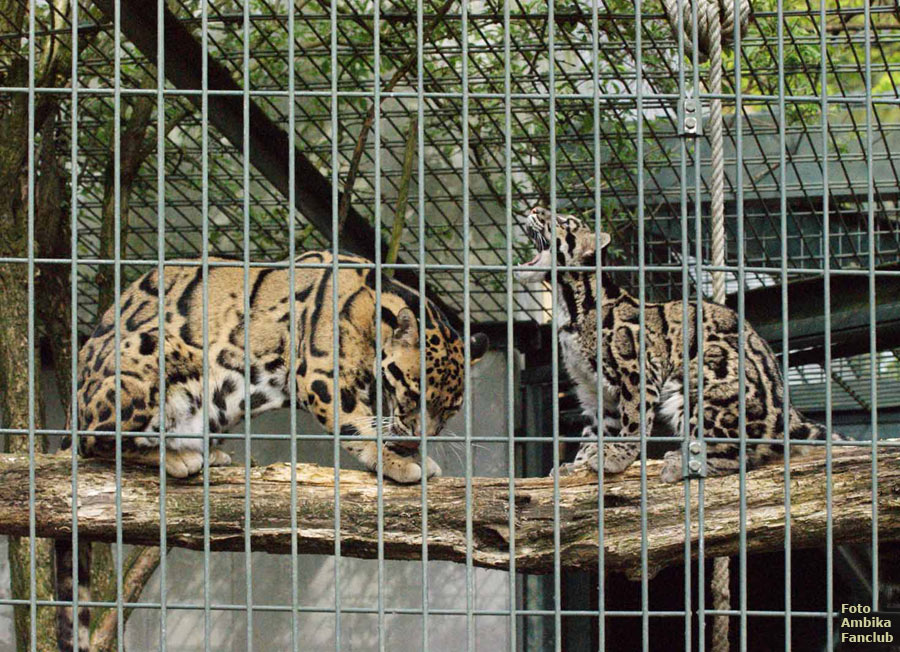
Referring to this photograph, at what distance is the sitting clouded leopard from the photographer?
564cm

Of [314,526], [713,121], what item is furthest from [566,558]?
[713,121]

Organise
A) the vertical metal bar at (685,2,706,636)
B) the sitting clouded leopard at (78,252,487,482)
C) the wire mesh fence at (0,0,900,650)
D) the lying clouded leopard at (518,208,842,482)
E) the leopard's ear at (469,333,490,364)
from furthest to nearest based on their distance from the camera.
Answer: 1. the leopard's ear at (469,333,490,364)
2. the sitting clouded leopard at (78,252,487,482)
3. the lying clouded leopard at (518,208,842,482)
4. the wire mesh fence at (0,0,900,650)
5. the vertical metal bar at (685,2,706,636)

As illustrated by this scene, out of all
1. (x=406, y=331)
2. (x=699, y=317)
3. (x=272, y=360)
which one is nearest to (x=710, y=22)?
(x=699, y=317)

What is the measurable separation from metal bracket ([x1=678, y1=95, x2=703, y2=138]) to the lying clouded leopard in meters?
0.82

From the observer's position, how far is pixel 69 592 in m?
5.55

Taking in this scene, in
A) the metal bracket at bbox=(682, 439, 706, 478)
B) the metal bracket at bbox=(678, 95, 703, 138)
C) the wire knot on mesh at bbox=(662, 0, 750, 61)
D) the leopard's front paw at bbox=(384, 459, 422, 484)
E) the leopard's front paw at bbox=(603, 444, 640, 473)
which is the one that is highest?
the wire knot on mesh at bbox=(662, 0, 750, 61)

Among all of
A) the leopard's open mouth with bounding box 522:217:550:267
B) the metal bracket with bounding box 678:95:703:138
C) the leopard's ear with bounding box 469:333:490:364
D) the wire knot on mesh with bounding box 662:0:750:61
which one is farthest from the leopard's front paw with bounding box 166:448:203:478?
the wire knot on mesh with bounding box 662:0:750:61

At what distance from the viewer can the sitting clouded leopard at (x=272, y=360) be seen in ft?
18.5

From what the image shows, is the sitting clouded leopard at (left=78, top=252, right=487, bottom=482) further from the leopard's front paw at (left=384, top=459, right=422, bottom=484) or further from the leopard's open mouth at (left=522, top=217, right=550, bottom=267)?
the leopard's open mouth at (left=522, top=217, right=550, bottom=267)

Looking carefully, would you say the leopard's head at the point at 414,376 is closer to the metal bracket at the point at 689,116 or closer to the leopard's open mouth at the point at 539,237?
the leopard's open mouth at the point at 539,237

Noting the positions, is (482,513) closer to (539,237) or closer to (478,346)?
(478,346)

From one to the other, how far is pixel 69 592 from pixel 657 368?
108 inches

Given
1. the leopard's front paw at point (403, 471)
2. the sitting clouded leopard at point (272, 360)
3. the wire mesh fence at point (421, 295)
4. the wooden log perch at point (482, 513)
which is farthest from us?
the sitting clouded leopard at point (272, 360)

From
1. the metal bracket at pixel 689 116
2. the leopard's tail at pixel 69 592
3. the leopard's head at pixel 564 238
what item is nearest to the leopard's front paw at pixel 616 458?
the leopard's head at pixel 564 238
